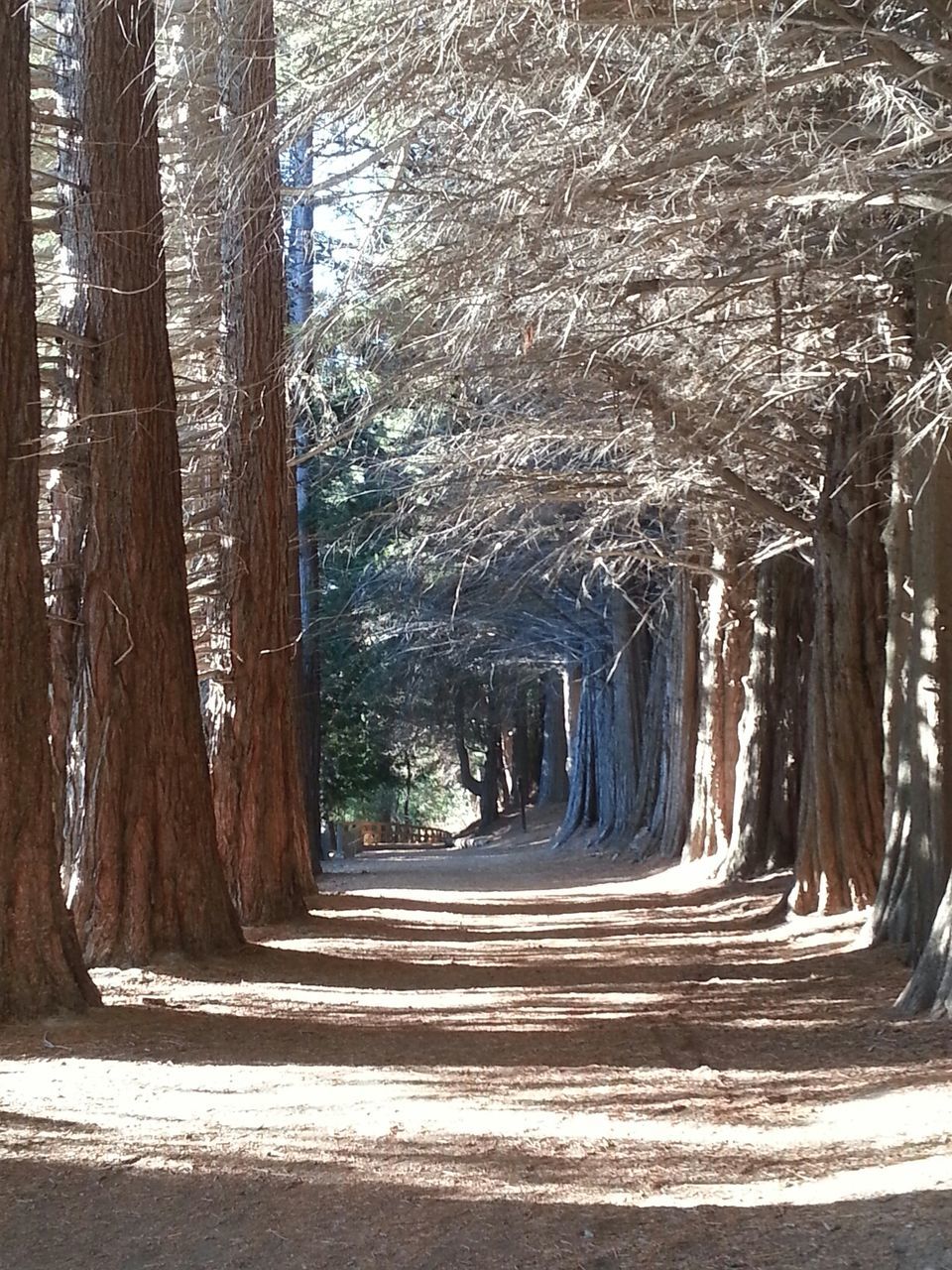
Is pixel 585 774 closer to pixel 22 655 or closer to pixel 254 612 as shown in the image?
pixel 254 612

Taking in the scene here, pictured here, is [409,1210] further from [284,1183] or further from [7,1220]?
[7,1220]

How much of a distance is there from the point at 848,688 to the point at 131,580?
6.05 meters

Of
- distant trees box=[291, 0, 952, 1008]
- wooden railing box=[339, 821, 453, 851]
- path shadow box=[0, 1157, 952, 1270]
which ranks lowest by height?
path shadow box=[0, 1157, 952, 1270]

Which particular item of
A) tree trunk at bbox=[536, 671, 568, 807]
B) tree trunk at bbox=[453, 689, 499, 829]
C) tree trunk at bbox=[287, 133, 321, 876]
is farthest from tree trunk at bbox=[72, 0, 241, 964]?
tree trunk at bbox=[453, 689, 499, 829]

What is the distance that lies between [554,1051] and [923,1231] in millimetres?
3797

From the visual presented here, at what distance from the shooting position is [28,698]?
8.27 meters

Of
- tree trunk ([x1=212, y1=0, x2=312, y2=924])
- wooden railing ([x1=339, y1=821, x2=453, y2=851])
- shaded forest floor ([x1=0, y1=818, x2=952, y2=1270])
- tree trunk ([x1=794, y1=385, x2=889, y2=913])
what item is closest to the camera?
shaded forest floor ([x1=0, y1=818, x2=952, y2=1270])

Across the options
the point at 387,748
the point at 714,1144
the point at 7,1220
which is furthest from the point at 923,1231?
the point at 387,748

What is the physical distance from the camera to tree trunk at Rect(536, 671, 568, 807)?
4238cm

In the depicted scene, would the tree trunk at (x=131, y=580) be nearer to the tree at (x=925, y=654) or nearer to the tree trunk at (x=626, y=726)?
the tree at (x=925, y=654)

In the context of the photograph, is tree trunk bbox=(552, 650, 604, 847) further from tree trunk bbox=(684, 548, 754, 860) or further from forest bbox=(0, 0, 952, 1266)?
forest bbox=(0, 0, 952, 1266)

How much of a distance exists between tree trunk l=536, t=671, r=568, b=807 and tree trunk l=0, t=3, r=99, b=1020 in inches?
1330

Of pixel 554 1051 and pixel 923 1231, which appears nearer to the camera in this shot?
pixel 923 1231

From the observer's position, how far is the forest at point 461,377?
812 cm
